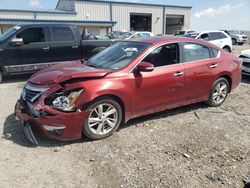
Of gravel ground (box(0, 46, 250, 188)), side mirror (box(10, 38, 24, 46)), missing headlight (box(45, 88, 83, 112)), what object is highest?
side mirror (box(10, 38, 24, 46))

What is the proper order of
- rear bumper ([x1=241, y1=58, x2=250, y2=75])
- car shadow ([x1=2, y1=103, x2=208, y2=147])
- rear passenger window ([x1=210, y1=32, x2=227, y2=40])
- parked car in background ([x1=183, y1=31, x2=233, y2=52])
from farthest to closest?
rear passenger window ([x1=210, y1=32, x2=227, y2=40]), parked car in background ([x1=183, y1=31, x2=233, y2=52]), rear bumper ([x1=241, y1=58, x2=250, y2=75]), car shadow ([x1=2, y1=103, x2=208, y2=147])

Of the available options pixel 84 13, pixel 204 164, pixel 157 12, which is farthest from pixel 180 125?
pixel 157 12

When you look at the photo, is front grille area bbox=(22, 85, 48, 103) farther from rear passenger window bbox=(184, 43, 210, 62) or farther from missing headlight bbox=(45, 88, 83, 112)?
rear passenger window bbox=(184, 43, 210, 62)

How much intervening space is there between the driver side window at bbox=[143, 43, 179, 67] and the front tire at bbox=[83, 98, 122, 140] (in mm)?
1043

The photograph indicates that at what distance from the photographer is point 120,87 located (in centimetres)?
Result: 396

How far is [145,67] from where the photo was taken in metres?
4.06

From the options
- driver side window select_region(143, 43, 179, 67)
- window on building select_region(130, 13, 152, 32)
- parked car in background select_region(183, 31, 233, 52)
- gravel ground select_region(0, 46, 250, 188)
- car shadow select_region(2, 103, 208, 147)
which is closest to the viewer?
gravel ground select_region(0, 46, 250, 188)

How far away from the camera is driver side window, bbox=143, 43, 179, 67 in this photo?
175 inches

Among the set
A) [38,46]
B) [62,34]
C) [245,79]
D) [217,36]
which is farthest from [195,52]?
[217,36]

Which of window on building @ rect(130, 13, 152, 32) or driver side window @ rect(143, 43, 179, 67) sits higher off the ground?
window on building @ rect(130, 13, 152, 32)

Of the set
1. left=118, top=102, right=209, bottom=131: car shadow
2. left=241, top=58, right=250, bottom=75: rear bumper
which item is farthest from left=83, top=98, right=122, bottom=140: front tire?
left=241, top=58, right=250, bottom=75: rear bumper

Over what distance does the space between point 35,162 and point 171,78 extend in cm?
265

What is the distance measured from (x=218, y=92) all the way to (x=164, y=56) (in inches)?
67.1

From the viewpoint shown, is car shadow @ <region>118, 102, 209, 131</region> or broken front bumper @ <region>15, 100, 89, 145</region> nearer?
broken front bumper @ <region>15, 100, 89, 145</region>
